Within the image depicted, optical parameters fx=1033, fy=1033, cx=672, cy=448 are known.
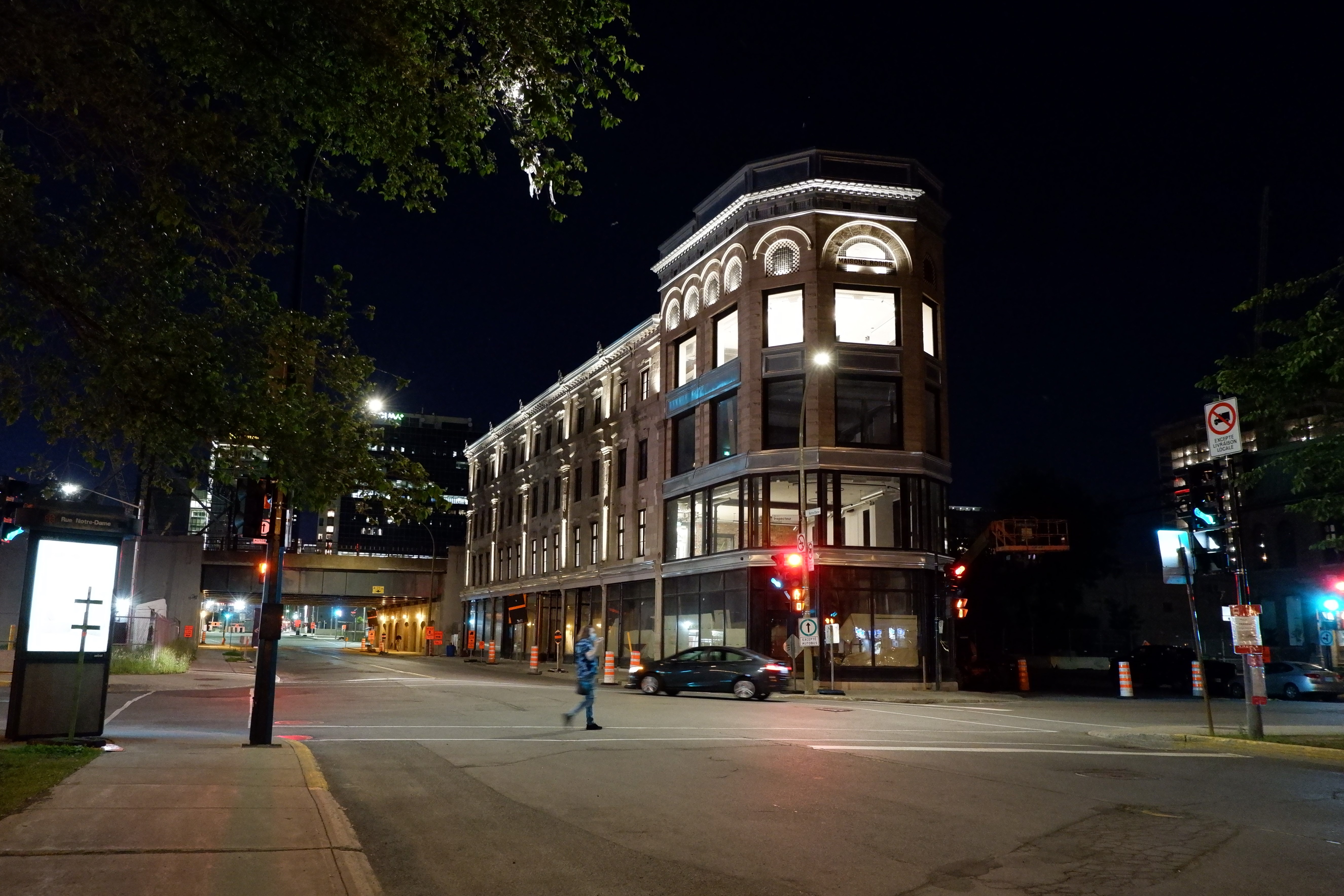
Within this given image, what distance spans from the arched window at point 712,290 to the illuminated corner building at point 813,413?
82 millimetres

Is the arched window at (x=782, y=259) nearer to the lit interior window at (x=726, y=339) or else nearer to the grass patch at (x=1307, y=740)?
the lit interior window at (x=726, y=339)

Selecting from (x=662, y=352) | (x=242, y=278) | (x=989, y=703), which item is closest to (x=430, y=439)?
(x=662, y=352)

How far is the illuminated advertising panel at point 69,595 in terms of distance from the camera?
12.8m

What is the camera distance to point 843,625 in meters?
36.4

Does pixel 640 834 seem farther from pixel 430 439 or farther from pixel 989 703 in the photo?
pixel 430 439

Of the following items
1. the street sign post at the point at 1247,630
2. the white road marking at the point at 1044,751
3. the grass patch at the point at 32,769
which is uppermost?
the street sign post at the point at 1247,630

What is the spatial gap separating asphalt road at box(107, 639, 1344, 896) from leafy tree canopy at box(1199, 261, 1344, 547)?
17.2 ft

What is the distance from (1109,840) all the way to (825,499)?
28597mm

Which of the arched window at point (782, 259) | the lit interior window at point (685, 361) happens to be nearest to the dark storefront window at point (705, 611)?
the lit interior window at point (685, 361)


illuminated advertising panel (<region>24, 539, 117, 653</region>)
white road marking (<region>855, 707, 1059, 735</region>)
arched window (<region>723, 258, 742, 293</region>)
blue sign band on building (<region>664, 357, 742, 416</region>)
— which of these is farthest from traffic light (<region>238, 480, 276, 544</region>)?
arched window (<region>723, 258, 742, 293</region>)

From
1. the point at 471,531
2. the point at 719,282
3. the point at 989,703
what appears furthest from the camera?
the point at 471,531

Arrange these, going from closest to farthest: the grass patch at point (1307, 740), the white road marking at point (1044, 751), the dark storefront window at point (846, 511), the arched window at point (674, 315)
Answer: the white road marking at point (1044, 751), the grass patch at point (1307, 740), the dark storefront window at point (846, 511), the arched window at point (674, 315)

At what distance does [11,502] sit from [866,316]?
2859 centimetres

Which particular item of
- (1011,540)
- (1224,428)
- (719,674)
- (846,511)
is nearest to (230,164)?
(1224,428)
